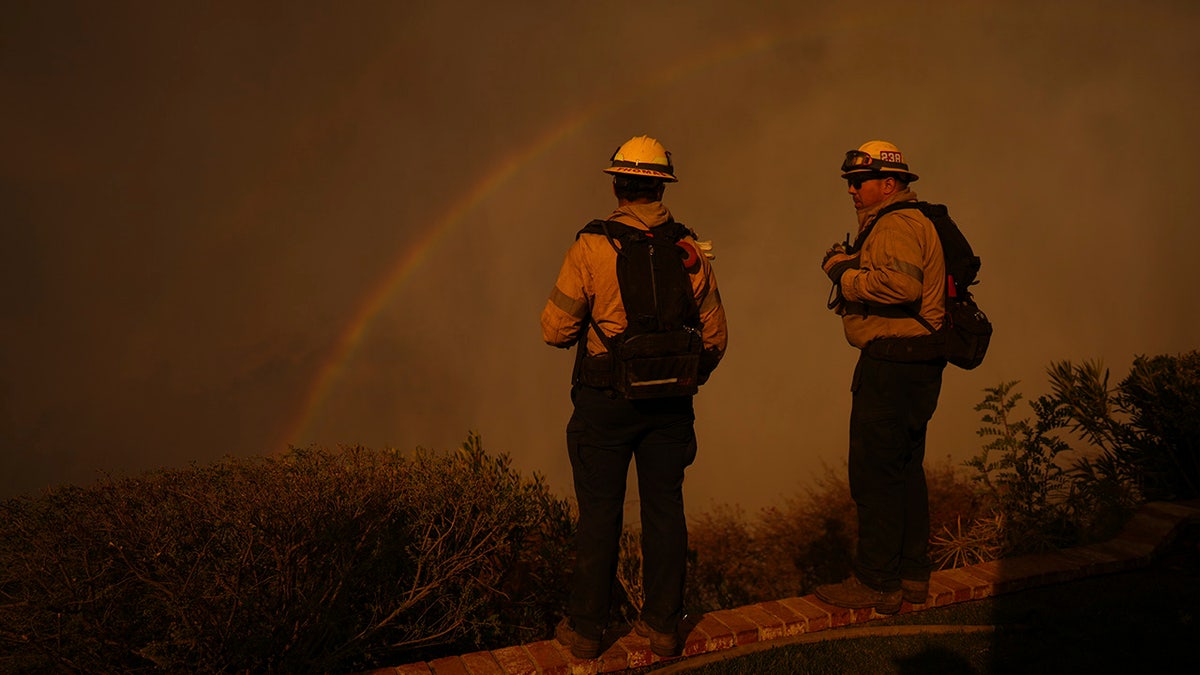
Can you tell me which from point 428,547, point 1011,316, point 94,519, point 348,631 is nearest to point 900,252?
point 428,547

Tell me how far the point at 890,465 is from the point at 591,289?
179 cm

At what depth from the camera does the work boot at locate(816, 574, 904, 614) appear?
4242 mm

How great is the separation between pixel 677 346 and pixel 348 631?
6.53 ft

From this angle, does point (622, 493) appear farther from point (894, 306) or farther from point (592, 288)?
point (894, 306)

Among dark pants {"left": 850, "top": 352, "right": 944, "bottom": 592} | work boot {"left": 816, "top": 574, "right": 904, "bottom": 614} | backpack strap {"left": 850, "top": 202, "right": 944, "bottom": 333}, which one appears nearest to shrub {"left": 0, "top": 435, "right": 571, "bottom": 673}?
work boot {"left": 816, "top": 574, "right": 904, "bottom": 614}

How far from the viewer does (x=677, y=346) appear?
11.5 feet

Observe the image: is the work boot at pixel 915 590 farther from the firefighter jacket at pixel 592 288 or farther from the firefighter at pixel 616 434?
the firefighter jacket at pixel 592 288

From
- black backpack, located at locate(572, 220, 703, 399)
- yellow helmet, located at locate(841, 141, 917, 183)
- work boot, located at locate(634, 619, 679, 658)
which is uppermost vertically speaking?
yellow helmet, located at locate(841, 141, 917, 183)

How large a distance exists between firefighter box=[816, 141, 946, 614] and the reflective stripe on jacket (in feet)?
3.46

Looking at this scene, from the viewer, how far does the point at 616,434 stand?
360 centimetres

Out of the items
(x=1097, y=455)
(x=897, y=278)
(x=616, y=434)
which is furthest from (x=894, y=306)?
(x=1097, y=455)

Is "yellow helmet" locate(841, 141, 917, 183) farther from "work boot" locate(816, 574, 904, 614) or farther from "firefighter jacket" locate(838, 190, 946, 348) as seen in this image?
"work boot" locate(816, 574, 904, 614)

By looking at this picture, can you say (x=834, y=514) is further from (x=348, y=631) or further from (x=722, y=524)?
(x=348, y=631)

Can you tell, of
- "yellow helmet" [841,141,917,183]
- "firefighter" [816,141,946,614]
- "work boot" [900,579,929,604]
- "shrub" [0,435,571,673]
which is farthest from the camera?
"work boot" [900,579,929,604]
